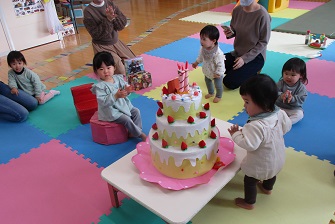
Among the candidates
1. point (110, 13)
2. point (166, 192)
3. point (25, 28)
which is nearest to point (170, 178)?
point (166, 192)

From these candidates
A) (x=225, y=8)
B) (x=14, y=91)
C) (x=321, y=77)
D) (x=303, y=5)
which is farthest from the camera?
(x=225, y=8)

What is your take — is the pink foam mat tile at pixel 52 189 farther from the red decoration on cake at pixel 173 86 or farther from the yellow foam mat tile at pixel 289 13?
the yellow foam mat tile at pixel 289 13

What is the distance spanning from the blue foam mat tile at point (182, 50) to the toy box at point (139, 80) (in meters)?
1.05

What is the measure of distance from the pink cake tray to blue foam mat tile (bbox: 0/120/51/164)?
1.45 m

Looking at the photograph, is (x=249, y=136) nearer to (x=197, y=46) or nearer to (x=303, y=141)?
(x=303, y=141)

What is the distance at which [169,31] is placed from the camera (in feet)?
21.7

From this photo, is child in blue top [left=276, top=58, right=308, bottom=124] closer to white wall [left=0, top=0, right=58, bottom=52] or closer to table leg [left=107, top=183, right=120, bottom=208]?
table leg [left=107, top=183, right=120, bottom=208]

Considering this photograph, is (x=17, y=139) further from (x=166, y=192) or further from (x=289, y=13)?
(x=289, y=13)

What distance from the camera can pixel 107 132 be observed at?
9.90ft

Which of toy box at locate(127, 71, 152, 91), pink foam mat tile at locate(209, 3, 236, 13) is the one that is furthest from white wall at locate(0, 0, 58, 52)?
pink foam mat tile at locate(209, 3, 236, 13)

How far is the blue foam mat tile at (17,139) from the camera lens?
10.3ft

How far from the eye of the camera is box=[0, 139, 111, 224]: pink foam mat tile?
235 centimetres

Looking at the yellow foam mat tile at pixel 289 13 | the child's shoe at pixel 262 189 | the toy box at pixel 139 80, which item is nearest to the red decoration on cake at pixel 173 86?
the child's shoe at pixel 262 189

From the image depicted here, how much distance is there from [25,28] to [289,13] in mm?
5902
